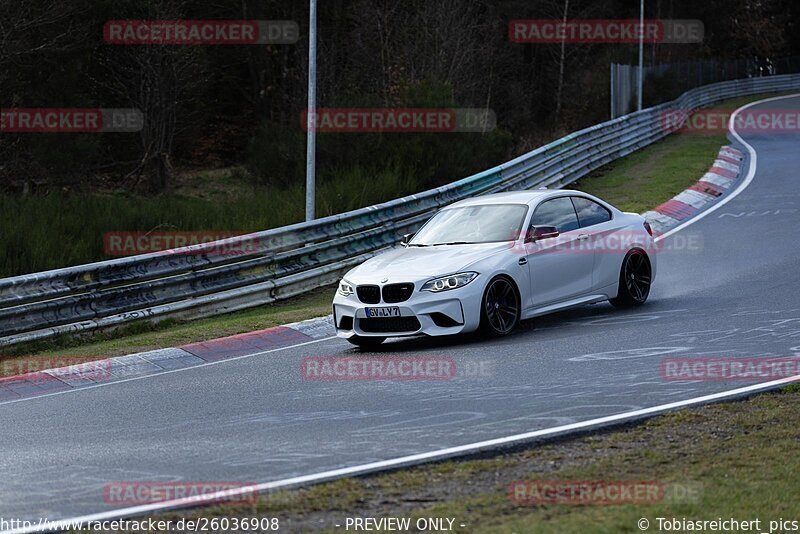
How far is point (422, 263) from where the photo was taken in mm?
12477

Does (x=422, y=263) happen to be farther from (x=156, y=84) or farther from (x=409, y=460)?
(x=156, y=84)

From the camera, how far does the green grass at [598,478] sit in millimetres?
6090

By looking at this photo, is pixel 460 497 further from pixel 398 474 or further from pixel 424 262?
pixel 424 262

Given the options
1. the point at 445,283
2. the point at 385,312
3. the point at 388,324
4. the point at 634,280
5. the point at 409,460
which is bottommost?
the point at 409,460

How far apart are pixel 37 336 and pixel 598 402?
7654 mm

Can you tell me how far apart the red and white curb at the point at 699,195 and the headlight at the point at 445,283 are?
903 cm

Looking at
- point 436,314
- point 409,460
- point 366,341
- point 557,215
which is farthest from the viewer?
point 557,215

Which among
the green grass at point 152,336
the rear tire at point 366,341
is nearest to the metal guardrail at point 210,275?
the green grass at point 152,336

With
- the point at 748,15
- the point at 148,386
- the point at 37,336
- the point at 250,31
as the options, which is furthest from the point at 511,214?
the point at 748,15

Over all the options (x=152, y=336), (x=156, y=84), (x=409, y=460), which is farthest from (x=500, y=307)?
(x=156, y=84)

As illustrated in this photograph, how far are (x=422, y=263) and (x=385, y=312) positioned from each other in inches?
26.9

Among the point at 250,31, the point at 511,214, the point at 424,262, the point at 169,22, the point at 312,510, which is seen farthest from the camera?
the point at 250,31

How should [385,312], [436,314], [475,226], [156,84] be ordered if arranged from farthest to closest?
[156,84]
[475,226]
[385,312]
[436,314]

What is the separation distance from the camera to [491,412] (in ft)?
29.1
